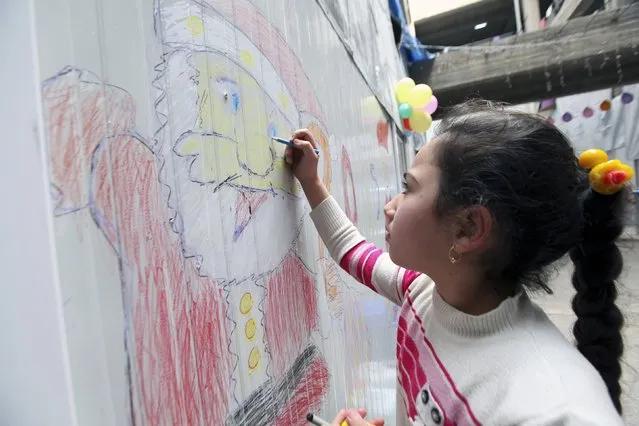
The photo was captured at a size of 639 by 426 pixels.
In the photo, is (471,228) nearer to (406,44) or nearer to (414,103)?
(414,103)

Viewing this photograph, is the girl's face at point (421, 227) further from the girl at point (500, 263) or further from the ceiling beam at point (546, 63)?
the ceiling beam at point (546, 63)

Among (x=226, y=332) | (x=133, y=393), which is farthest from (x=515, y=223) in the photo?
(x=133, y=393)

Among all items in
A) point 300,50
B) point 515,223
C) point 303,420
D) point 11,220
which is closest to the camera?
point 11,220

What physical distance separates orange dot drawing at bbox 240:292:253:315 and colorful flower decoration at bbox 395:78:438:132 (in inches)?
108

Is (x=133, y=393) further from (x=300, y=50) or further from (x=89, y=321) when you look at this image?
(x=300, y=50)

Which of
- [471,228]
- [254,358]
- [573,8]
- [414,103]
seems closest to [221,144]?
[254,358]

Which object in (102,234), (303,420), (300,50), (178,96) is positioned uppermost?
(300,50)

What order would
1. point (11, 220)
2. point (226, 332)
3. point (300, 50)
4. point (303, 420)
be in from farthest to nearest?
point (300, 50)
point (303, 420)
point (226, 332)
point (11, 220)

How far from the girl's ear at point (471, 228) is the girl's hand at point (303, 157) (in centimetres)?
37

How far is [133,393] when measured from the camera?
410 millimetres

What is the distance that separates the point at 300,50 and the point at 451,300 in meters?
0.76

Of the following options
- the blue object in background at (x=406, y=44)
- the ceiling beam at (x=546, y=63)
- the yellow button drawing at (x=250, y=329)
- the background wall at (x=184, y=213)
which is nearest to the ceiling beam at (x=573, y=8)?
the ceiling beam at (x=546, y=63)

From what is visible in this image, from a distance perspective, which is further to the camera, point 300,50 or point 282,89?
point 300,50

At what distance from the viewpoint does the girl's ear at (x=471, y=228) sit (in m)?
0.69
